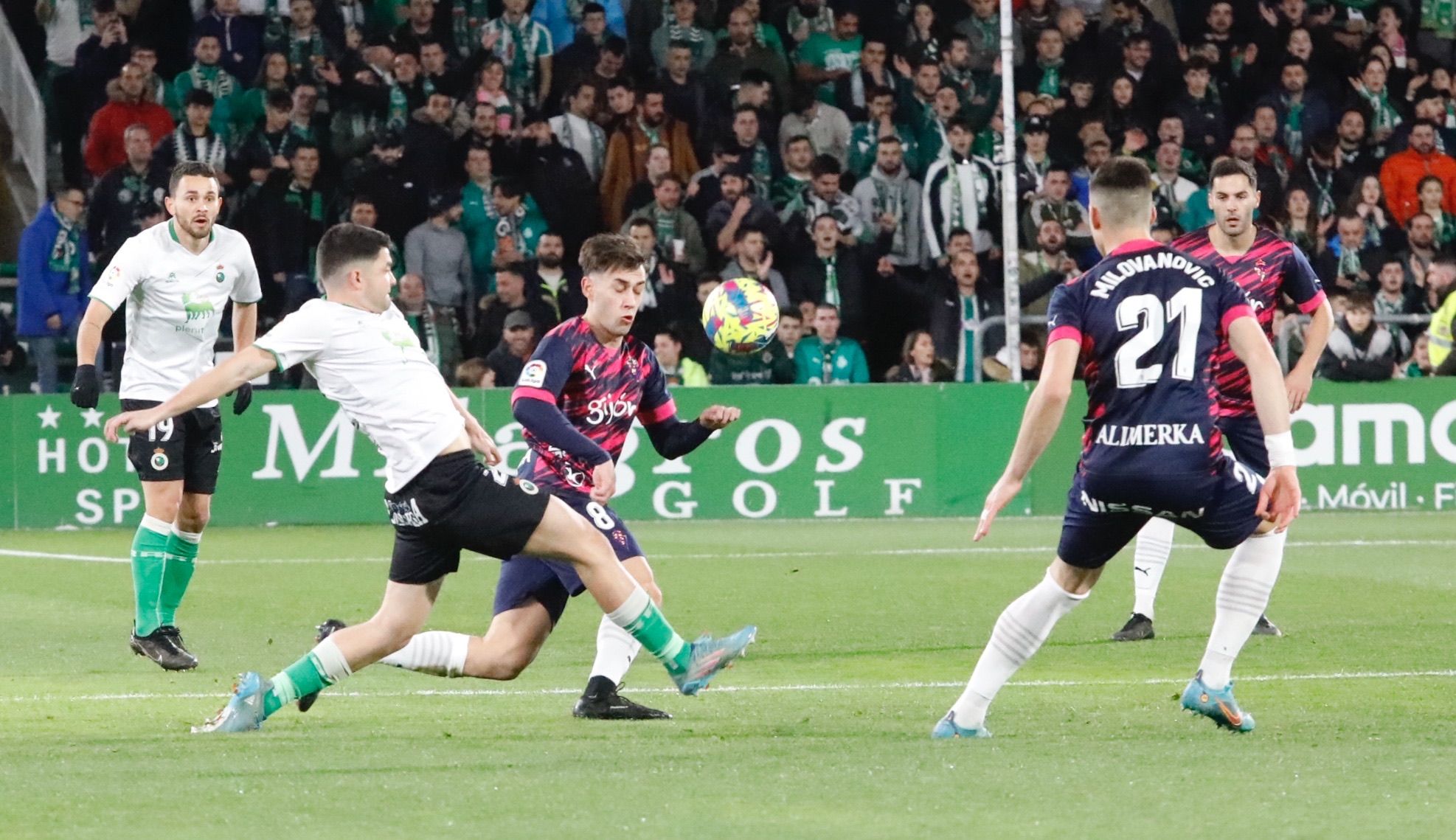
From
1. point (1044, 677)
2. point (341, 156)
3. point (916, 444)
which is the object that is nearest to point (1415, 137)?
point (916, 444)

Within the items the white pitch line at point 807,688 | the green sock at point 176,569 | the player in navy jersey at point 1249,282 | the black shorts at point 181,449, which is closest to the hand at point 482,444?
the white pitch line at point 807,688

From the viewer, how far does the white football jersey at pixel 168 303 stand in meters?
10.0

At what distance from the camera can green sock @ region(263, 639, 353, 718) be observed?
23.5 feet

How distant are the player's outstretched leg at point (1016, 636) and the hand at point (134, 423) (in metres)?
2.71

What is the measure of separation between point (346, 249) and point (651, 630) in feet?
5.32

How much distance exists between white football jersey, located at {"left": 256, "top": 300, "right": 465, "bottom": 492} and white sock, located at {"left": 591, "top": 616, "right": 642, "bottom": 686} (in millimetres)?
1032

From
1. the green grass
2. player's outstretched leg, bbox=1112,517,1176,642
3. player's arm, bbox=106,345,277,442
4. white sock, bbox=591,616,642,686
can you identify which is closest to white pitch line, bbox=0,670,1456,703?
the green grass

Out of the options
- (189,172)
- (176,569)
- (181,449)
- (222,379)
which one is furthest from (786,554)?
(222,379)

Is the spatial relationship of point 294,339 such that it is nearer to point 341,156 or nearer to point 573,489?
point 573,489

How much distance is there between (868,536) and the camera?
16.8 metres

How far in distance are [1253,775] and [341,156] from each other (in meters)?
14.8

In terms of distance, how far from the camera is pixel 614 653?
7750mm

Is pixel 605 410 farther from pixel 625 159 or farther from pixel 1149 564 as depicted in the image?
pixel 625 159

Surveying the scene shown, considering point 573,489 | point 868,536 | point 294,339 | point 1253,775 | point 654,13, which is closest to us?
point 1253,775
